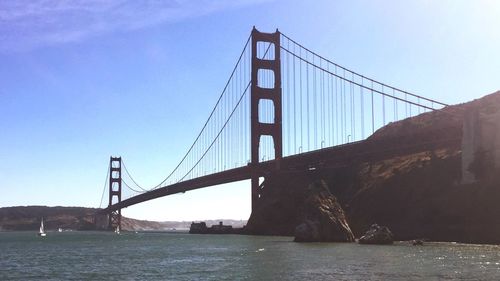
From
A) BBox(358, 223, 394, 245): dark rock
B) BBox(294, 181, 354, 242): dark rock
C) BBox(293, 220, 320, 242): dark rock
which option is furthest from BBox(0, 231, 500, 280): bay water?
BBox(294, 181, 354, 242): dark rock

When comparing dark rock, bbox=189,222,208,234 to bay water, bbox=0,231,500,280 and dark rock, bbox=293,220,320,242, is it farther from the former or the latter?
bay water, bbox=0,231,500,280

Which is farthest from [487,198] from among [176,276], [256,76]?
[256,76]

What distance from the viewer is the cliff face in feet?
231

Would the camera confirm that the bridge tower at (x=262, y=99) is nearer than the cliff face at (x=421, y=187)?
No

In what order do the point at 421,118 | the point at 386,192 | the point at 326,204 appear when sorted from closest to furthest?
the point at 326,204
the point at 386,192
the point at 421,118

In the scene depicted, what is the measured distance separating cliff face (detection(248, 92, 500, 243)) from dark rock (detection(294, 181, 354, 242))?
28.6ft

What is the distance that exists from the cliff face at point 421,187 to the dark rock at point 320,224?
871 cm

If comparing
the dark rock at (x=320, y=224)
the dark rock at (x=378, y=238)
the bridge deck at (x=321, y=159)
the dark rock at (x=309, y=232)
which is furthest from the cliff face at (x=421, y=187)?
the dark rock at (x=309, y=232)

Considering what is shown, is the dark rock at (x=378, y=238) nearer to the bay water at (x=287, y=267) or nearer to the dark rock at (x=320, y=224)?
the dark rock at (x=320, y=224)

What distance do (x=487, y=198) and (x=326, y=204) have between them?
59.1ft

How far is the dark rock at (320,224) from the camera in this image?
234 ft

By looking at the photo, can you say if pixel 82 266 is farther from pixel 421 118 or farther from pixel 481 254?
pixel 421 118

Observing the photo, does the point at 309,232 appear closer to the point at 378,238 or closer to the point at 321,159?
the point at 378,238

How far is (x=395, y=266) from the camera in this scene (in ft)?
129
